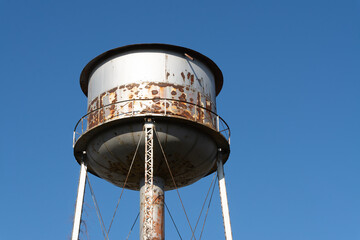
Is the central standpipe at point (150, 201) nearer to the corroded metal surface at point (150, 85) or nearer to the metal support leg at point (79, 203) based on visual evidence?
the corroded metal surface at point (150, 85)

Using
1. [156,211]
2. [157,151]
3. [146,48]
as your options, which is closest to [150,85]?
[146,48]

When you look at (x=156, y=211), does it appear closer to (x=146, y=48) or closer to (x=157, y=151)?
(x=157, y=151)

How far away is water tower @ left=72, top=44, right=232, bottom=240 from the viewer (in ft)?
57.5

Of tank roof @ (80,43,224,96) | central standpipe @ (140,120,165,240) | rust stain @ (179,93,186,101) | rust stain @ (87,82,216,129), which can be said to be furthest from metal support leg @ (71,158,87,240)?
rust stain @ (179,93,186,101)

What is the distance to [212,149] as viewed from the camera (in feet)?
60.9

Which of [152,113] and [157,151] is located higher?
[152,113]

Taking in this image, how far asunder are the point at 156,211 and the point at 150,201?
2.45 feet

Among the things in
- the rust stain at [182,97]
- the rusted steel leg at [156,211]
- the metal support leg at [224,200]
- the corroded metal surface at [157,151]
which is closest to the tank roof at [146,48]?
the rust stain at [182,97]

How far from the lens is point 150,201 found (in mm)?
17750

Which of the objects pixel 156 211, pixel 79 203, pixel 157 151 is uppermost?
pixel 157 151

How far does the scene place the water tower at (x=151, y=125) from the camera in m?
17.5

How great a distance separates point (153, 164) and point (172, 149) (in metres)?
0.82

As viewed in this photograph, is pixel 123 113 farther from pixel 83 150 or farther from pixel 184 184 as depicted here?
pixel 184 184

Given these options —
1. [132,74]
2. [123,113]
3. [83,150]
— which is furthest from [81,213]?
[132,74]
